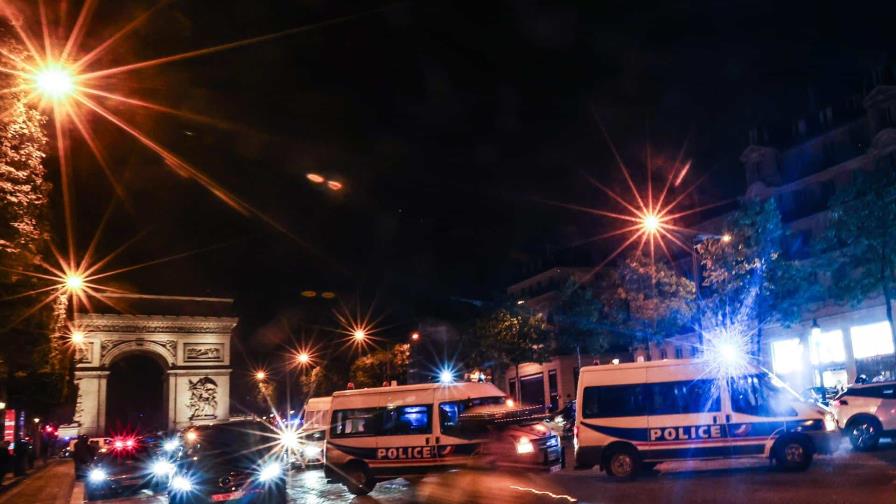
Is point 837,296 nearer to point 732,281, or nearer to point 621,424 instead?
point 732,281

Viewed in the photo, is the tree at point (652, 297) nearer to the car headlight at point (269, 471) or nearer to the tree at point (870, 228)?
the tree at point (870, 228)

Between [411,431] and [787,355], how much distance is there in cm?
3180

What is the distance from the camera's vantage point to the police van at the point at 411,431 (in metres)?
17.8

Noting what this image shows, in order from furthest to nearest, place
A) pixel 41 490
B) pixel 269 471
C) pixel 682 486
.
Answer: pixel 41 490 → pixel 682 486 → pixel 269 471

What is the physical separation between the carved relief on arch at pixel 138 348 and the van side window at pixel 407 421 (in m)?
53.8

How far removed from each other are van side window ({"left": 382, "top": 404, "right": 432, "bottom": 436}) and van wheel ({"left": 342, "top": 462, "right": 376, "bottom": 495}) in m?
1.08

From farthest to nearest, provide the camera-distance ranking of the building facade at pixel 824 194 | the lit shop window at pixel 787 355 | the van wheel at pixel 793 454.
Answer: the lit shop window at pixel 787 355 → the building facade at pixel 824 194 → the van wheel at pixel 793 454

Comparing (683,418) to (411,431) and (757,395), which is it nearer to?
(757,395)

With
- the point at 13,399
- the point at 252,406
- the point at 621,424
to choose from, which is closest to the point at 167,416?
the point at 252,406

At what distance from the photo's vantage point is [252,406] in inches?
3509

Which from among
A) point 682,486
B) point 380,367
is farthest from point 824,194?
point 380,367

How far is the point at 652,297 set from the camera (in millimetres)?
33062

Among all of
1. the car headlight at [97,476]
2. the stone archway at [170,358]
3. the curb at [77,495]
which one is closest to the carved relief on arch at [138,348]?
the stone archway at [170,358]

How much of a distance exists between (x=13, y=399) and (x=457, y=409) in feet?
78.8
